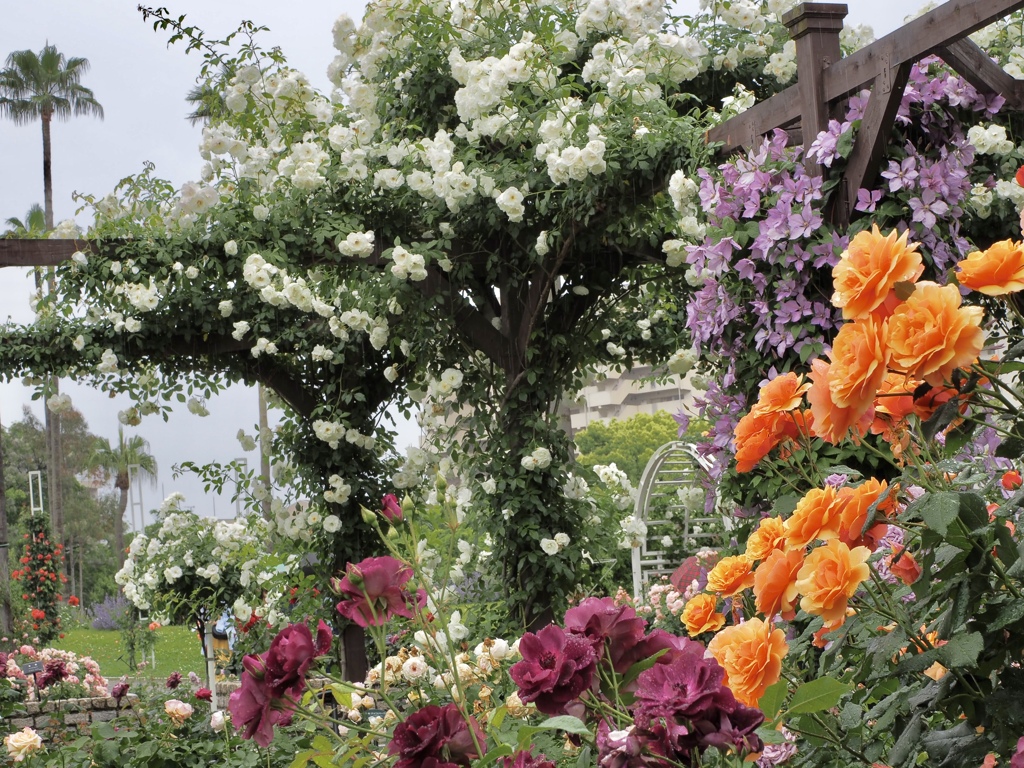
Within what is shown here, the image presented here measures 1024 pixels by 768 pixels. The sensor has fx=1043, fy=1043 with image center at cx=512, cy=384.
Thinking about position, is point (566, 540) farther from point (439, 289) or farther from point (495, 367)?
point (439, 289)

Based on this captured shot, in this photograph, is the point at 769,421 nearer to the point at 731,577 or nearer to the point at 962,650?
the point at 731,577

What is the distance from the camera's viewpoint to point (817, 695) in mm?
896

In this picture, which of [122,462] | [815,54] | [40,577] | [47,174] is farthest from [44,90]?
[815,54]

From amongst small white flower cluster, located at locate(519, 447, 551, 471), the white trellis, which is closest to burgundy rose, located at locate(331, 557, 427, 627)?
small white flower cluster, located at locate(519, 447, 551, 471)

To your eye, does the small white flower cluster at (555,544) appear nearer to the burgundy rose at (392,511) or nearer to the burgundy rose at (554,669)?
the burgundy rose at (392,511)

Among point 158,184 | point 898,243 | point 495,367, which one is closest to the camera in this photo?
point 898,243

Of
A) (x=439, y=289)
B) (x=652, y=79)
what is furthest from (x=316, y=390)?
(x=652, y=79)

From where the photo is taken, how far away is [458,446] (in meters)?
5.48

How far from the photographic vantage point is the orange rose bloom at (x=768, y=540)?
1045mm

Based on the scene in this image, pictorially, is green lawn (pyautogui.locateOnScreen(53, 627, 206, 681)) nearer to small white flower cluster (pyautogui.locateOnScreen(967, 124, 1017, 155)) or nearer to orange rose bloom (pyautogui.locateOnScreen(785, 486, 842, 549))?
small white flower cluster (pyautogui.locateOnScreen(967, 124, 1017, 155))

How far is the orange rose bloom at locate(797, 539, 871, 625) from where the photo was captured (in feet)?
2.97

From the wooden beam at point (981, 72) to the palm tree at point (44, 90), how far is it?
2501cm

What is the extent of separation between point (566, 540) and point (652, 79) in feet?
7.14

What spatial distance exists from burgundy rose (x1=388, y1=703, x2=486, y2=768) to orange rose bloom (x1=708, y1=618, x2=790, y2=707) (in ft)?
0.80
